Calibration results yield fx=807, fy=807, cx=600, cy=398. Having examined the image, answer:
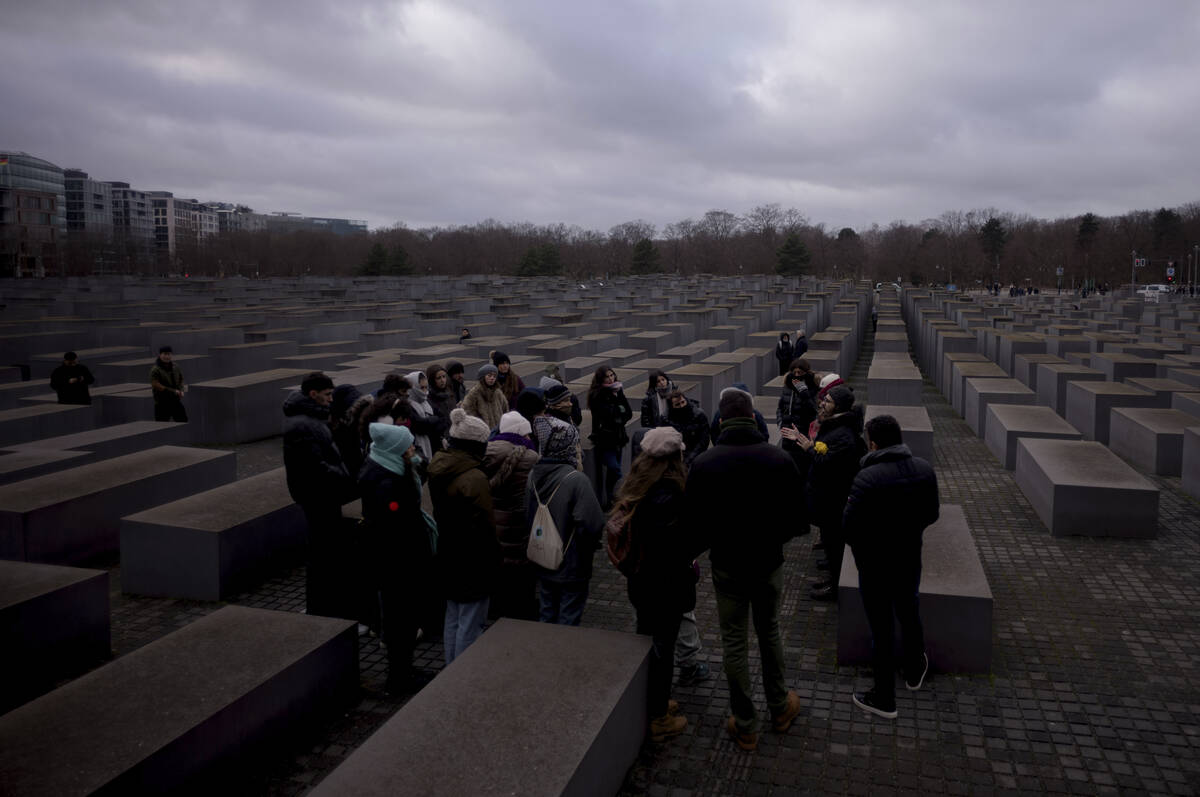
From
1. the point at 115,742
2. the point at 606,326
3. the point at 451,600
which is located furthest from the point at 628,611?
the point at 606,326

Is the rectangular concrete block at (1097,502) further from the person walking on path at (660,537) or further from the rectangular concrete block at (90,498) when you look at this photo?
the rectangular concrete block at (90,498)

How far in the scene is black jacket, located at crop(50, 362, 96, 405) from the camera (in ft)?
43.0

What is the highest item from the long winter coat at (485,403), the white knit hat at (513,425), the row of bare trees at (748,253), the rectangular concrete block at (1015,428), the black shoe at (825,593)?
the row of bare trees at (748,253)

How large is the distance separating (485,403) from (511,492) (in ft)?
11.0

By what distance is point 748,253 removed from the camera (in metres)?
108

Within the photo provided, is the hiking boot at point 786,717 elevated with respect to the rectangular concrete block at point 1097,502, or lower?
lower

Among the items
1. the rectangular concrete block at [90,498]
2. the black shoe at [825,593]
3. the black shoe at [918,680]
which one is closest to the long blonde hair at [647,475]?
the black shoe at [918,680]

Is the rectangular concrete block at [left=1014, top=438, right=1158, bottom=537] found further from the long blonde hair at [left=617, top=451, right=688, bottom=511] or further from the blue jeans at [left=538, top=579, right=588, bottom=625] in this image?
the long blonde hair at [left=617, top=451, right=688, bottom=511]

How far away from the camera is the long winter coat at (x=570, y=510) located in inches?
189

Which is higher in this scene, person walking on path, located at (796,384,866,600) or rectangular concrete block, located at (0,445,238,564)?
person walking on path, located at (796,384,866,600)

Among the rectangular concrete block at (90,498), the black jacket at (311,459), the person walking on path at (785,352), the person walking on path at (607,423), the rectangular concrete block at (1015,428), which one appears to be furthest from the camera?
the person walking on path at (785,352)

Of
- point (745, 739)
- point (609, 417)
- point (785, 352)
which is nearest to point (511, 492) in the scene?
point (745, 739)

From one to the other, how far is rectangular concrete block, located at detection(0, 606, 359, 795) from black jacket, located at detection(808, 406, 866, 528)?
3.57m

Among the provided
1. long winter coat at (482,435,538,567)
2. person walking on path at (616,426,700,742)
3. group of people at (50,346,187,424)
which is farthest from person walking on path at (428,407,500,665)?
group of people at (50,346,187,424)
